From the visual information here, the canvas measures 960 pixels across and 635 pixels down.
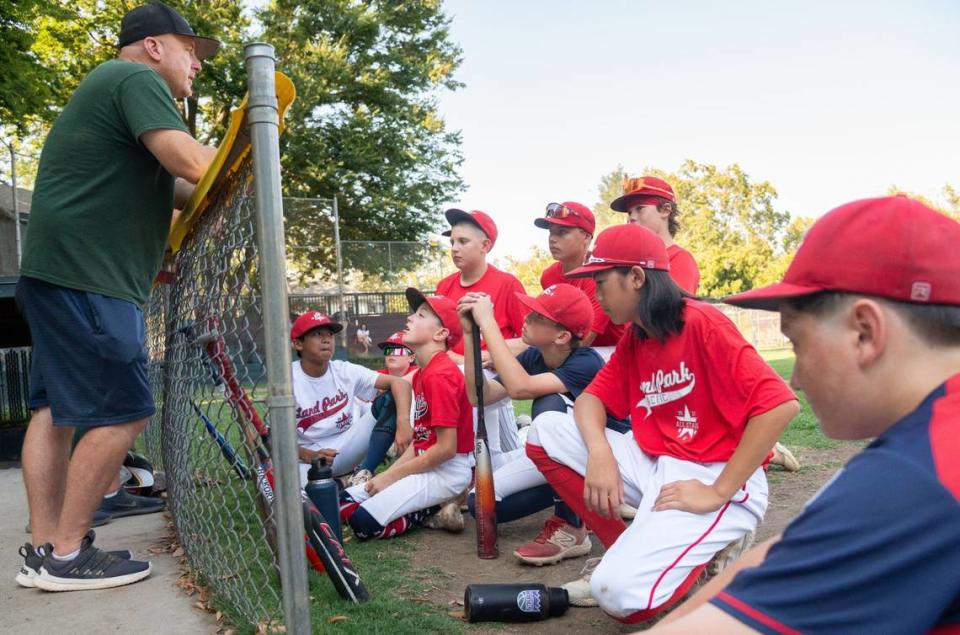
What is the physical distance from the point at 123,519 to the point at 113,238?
2.28 meters

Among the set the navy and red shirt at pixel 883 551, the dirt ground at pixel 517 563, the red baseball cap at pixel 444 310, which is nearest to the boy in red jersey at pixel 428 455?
the red baseball cap at pixel 444 310

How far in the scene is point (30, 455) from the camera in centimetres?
305

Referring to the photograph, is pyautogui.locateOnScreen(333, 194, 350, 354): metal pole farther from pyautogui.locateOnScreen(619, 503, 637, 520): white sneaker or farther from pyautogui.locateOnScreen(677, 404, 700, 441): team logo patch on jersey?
pyautogui.locateOnScreen(677, 404, 700, 441): team logo patch on jersey

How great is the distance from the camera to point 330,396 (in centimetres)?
548

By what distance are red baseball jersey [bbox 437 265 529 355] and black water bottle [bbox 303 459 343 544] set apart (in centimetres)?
215

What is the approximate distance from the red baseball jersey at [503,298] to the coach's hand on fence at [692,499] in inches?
95.3

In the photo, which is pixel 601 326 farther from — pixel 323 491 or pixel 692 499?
pixel 323 491

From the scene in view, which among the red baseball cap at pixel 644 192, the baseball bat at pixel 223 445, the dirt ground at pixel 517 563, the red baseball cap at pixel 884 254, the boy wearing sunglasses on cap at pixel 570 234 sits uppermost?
the red baseball cap at pixel 644 192

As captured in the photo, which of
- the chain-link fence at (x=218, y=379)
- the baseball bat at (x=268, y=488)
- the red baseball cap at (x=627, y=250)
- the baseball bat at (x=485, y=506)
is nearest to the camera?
the chain-link fence at (x=218, y=379)

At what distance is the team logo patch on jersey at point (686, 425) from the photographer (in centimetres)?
305

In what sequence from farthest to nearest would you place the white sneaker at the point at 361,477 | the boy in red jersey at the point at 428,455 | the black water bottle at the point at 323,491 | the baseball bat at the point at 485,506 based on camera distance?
the white sneaker at the point at 361,477 < the boy in red jersey at the point at 428,455 < the baseball bat at the point at 485,506 < the black water bottle at the point at 323,491

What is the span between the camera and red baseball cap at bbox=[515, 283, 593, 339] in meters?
3.98

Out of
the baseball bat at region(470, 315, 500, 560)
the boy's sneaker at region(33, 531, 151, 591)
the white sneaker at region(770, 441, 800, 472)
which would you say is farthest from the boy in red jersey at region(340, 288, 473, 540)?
the white sneaker at region(770, 441, 800, 472)

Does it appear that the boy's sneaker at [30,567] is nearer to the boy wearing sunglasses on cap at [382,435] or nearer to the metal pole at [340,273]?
the boy wearing sunglasses on cap at [382,435]
